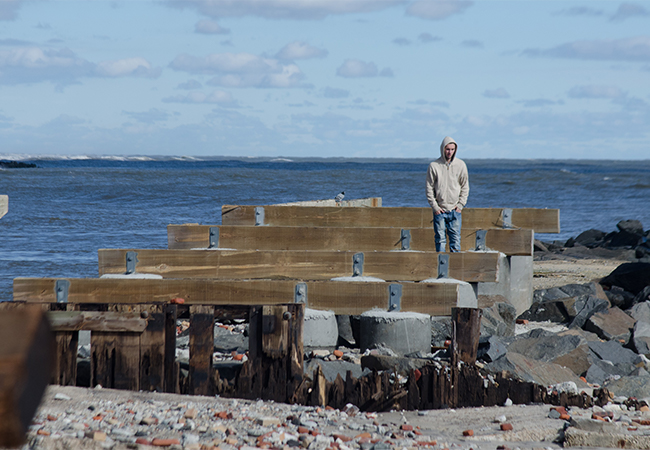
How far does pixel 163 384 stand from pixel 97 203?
24746mm

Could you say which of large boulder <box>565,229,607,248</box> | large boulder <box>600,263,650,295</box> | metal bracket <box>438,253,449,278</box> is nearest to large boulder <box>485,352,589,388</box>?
metal bracket <box>438,253,449,278</box>

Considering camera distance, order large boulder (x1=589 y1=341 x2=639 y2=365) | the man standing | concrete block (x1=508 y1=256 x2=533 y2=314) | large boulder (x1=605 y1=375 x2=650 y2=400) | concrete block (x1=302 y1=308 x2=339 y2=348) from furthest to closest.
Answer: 1. concrete block (x1=508 y1=256 x2=533 y2=314)
2. the man standing
3. large boulder (x1=589 y1=341 x2=639 y2=365)
4. concrete block (x1=302 y1=308 x2=339 y2=348)
5. large boulder (x1=605 y1=375 x2=650 y2=400)

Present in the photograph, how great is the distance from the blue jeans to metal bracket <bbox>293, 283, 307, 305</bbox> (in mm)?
3325

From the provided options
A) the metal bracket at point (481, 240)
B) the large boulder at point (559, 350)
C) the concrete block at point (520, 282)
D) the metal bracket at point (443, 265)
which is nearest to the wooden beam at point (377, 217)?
the concrete block at point (520, 282)

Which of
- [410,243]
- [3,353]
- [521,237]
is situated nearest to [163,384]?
[3,353]

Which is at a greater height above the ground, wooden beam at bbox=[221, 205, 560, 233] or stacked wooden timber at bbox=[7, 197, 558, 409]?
wooden beam at bbox=[221, 205, 560, 233]

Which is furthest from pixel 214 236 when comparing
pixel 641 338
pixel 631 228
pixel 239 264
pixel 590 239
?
pixel 590 239

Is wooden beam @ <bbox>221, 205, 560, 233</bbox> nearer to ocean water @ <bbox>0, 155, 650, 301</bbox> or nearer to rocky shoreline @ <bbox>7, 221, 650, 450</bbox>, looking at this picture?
ocean water @ <bbox>0, 155, 650, 301</bbox>

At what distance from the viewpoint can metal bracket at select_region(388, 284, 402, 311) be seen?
6.04m

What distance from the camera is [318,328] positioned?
6.02 metres

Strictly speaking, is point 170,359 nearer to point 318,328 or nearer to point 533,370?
point 318,328

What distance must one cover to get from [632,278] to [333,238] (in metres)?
5.84

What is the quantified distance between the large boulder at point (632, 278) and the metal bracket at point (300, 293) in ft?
24.8

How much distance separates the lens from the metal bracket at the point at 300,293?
19.9 ft
